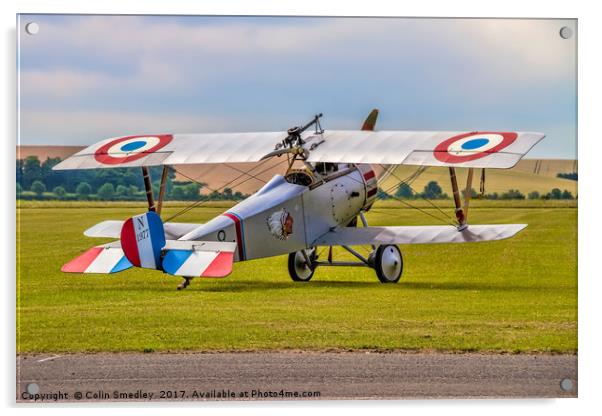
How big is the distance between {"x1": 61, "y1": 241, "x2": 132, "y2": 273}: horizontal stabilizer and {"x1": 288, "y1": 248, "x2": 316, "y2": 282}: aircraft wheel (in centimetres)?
347

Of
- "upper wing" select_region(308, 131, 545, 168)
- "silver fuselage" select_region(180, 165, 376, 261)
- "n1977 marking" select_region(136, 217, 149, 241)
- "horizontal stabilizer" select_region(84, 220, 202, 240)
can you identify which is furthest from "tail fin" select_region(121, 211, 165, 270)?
"upper wing" select_region(308, 131, 545, 168)

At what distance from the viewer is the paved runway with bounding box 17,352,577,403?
10391mm

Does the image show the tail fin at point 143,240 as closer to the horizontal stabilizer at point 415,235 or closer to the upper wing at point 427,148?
the upper wing at point 427,148

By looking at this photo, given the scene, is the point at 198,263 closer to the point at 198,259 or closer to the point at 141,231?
the point at 198,259

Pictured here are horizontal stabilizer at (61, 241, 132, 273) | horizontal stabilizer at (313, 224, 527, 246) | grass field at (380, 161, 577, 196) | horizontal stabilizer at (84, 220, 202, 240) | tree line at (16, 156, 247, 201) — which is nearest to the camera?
tree line at (16, 156, 247, 201)

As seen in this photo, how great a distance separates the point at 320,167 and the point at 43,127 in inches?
182

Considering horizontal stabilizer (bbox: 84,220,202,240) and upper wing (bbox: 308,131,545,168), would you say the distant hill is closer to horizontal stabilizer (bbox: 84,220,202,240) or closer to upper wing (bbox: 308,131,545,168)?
upper wing (bbox: 308,131,545,168)

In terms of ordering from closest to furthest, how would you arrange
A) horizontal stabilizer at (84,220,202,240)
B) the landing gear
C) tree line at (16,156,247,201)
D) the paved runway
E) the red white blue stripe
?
the paved runway → the red white blue stripe → tree line at (16,156,247,201) → the landing gear → horizontal stabilizer at (84,220,202,240)

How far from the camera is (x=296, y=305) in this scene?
40.7ft

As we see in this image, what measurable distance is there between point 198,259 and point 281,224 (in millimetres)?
3189

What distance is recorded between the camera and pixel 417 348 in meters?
10.9

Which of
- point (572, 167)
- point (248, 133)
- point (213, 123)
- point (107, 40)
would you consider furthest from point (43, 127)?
point (572, 167)

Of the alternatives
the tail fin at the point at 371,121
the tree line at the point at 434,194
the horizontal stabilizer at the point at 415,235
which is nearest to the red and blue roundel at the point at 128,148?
the tail fin at the point at 371,121

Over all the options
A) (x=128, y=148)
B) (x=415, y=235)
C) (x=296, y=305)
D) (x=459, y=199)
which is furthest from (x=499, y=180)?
(x=128, y=148)
